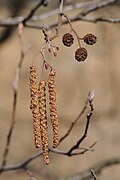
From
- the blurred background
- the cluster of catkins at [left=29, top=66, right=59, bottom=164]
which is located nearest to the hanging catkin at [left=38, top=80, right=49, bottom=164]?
the cluster of catkins at [left=29, top=66, right=59, bottom=164]

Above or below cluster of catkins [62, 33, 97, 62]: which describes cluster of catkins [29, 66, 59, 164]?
below

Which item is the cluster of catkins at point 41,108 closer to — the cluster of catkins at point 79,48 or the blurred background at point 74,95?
the cluster of catkins at point 79,48

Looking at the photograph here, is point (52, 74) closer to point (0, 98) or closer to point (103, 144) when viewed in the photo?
point (103, 144)

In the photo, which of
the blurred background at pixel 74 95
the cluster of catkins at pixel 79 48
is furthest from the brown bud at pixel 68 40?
the blurred background at pixel 74 95

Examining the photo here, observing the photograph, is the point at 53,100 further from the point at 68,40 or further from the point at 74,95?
the point at 74,95

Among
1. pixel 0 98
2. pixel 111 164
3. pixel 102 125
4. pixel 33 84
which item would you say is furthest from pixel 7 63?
pixel 33 84

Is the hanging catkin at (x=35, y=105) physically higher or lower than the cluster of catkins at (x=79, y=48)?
lower

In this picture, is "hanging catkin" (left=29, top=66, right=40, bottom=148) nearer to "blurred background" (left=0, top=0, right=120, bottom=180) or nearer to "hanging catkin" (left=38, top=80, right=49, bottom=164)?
"hanging catkin" (left=38, top=80, right=49, bottom=164)

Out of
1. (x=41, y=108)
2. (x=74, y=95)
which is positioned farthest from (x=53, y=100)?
(x=74, y=95)
